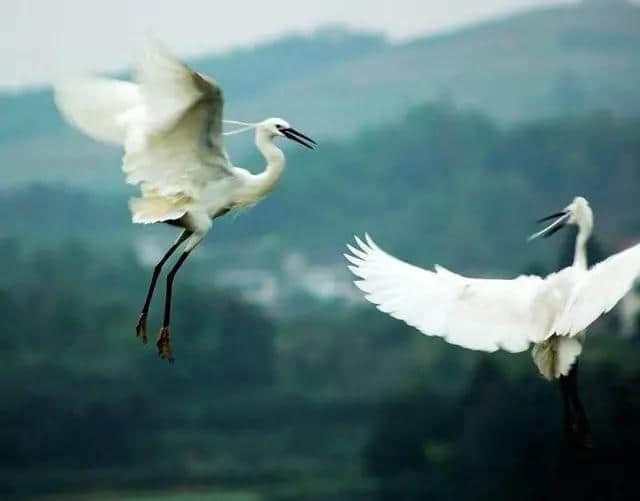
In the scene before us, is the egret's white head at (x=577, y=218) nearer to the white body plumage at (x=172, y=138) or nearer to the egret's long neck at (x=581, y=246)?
the egret's long neck at (x=581, y=246)

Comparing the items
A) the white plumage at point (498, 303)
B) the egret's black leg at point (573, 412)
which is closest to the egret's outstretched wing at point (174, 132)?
the white plumage at point (498, 303)

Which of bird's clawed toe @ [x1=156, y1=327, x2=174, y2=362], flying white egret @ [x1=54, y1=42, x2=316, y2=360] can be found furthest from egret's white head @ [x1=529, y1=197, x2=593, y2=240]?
bird's clawed toe @ [x1=156, y1=327, x2=174, y2=362]

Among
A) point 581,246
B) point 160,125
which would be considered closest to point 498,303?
point 581,246

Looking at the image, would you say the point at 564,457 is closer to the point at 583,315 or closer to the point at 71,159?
the point at 583,315

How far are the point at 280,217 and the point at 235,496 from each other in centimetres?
3055

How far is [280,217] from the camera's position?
7262cm

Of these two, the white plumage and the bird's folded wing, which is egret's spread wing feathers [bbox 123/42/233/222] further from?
the bird's folded wing

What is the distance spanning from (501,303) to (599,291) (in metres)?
0.92

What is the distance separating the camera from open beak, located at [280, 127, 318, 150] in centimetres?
1383

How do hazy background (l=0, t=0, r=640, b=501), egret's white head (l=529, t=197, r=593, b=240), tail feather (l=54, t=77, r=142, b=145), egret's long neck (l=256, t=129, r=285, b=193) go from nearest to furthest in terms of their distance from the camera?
egret's long neck (l=256, t=129, r=285, b=193) → tail feather (l=54, t=77, r=142, b=145) → egret's white head (l=529, t=197, r=593, b=240) → hazy background (l=0, t=0, r=640, b=501)

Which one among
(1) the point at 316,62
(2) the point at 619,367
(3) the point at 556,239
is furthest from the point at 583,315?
(1) the point at 316,62

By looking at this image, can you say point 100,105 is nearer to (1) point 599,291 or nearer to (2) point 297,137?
(2) point 297,137

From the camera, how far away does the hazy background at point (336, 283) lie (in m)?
43.5

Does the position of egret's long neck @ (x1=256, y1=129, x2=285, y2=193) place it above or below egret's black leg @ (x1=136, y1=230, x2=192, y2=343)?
above
